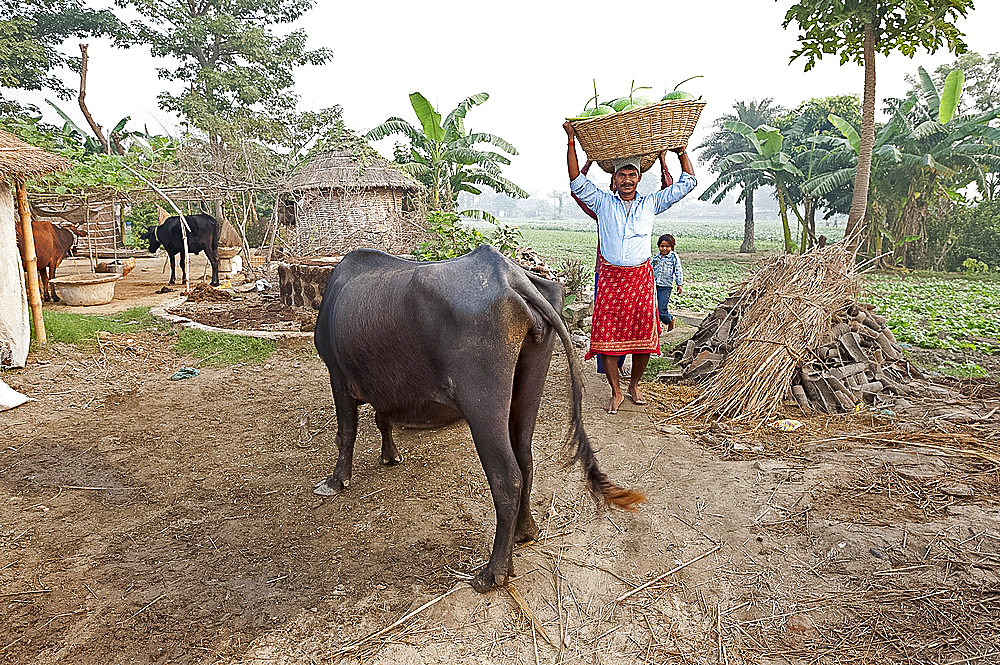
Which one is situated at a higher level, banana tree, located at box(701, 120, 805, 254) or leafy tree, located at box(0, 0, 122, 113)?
leafy tree, located at box(0, 0, 122, 113)

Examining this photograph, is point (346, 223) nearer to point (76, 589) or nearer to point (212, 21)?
point (76, 589)

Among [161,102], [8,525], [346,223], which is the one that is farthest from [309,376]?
[161,102]

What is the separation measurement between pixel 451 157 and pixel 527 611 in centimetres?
1295

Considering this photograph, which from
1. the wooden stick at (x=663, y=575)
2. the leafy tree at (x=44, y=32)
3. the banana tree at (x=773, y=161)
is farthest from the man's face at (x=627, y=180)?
the leafy tree at (x=44, y=32)

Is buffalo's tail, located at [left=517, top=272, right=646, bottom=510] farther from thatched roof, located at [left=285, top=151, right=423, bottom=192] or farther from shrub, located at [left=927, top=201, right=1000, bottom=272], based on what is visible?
shrub, located at [left=927, top=201, right=1000, bottom=272]

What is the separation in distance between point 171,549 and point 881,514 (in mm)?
3991

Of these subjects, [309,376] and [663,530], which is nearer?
→ [663,530]

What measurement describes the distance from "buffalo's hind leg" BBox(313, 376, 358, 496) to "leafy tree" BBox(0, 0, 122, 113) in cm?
2415

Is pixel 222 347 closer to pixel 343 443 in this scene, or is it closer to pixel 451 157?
pixel 343 443

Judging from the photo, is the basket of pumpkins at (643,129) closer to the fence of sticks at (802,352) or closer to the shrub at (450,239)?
the fence of sticks at (802,352)

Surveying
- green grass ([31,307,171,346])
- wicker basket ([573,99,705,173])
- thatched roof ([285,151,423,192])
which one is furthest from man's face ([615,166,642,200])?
thatched roof ([285,151,423,192])

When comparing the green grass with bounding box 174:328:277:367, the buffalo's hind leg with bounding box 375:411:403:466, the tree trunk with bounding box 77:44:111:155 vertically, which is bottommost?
the buffalo's hind leg with bounding box 375:411:403:466

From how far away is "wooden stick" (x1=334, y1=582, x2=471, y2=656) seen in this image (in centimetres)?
249

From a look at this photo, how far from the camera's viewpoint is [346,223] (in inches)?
458
